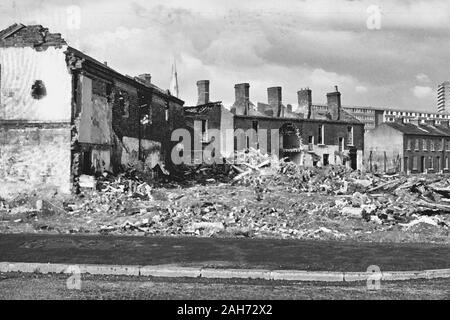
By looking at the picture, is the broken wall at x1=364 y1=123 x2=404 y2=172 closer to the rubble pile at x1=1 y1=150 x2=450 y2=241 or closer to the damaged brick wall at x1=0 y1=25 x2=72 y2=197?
the rubble pile at x1=1 y1=150 x2=450 y2=241

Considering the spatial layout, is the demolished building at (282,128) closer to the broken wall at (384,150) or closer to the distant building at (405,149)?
the broken wall at (384,150)

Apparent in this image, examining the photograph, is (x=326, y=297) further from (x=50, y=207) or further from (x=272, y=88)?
(x=272, y=88)

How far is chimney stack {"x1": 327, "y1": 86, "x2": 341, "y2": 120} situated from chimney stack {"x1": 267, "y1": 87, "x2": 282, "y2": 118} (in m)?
6.11

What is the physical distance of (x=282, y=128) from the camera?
154 ft

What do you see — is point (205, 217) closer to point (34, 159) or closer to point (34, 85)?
point (34, 159)

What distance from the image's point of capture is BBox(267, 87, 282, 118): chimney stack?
155 feet

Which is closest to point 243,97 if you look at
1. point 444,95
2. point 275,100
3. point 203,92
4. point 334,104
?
point 275,100

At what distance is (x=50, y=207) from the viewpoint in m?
21.1

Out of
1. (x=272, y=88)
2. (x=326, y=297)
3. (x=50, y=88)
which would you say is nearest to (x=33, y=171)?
(x=50, y=88)

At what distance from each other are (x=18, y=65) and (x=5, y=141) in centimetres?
352

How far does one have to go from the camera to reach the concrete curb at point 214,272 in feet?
28.9

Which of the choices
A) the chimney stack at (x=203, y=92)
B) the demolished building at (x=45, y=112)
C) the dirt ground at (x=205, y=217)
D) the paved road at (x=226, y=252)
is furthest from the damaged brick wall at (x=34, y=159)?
the chimney stack at (x=203, y=92)

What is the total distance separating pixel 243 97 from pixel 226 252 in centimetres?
3501

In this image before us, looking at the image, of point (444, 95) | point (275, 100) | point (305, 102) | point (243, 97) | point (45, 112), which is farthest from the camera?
point (444, 95)
